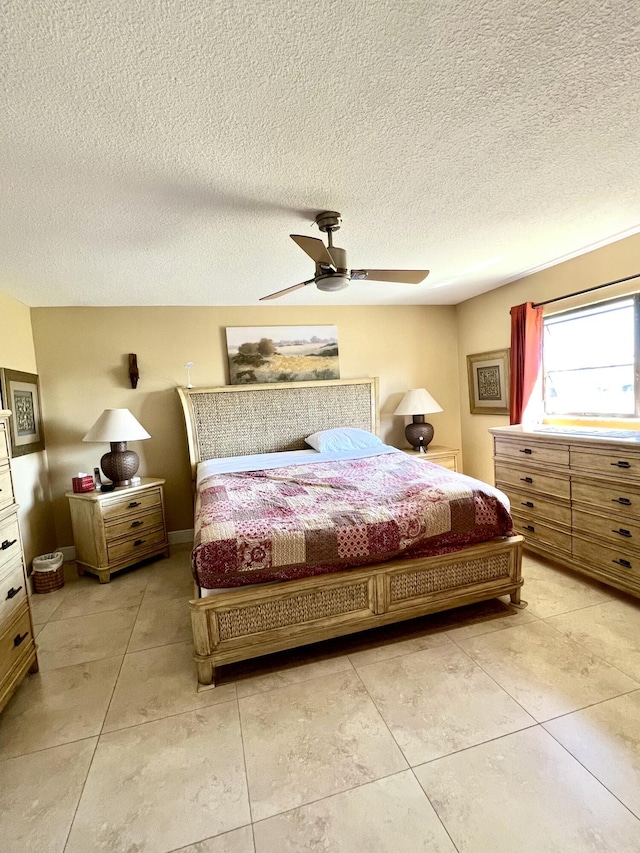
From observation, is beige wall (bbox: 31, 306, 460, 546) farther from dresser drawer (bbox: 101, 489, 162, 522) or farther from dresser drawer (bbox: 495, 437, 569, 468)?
dresser drawer (bbox: 495, 437, 569, 468)

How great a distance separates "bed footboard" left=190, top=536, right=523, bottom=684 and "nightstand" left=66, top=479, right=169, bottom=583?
1.69 metres

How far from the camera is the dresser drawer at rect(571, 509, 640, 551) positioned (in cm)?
234

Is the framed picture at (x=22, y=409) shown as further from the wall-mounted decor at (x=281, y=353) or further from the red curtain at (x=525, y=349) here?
the red curtain at (x=525, y=349)

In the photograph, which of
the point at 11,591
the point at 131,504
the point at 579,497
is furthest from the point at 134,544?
the point at 579,497

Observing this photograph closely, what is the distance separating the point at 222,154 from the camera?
1485mm

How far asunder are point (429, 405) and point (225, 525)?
9.62 feet

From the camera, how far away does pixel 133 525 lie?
10.8 feet

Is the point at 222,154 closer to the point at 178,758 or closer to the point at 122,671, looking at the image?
the point at 178,758

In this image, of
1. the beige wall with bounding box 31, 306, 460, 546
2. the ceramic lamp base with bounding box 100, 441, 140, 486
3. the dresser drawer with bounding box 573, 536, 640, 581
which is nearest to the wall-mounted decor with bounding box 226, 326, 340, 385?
the beige wall with bounding box 31, 306, 460, 546

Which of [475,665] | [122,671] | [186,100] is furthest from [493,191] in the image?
[122,671]

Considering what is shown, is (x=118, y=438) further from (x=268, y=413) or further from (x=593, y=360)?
(x=593, y=360)

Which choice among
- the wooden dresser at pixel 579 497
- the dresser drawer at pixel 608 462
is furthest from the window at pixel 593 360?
the dresser drawer at pixel 608 462

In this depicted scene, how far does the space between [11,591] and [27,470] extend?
169 centimetres

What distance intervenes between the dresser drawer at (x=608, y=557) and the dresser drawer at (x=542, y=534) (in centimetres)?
8
